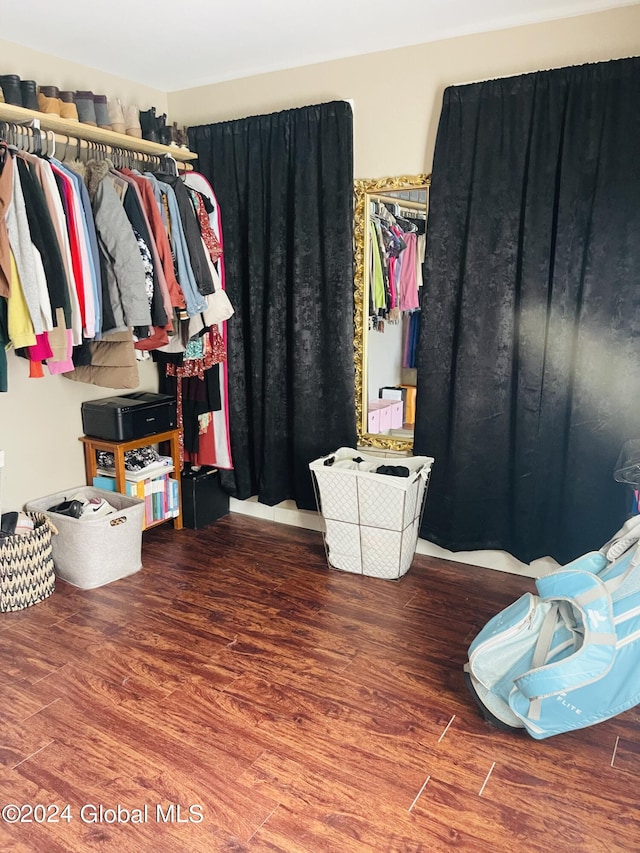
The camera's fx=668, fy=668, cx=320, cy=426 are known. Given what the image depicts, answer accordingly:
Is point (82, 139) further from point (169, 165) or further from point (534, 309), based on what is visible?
point (534, 309)

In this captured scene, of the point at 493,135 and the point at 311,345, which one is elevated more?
the point at 493,135

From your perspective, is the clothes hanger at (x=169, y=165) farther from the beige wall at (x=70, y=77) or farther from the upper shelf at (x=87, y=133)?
the beige wall at (x=70, y=77)

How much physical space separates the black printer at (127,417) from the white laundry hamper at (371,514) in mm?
936

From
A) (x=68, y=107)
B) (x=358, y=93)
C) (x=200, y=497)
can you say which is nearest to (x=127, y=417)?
(x=200, y=497)

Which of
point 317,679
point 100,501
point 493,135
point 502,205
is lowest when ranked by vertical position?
point 317,679

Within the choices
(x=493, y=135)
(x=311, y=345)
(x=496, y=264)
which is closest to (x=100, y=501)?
(x=311, y=345)

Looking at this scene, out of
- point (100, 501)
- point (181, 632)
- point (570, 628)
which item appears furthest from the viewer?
point (100, 501)

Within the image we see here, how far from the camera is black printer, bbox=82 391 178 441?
342 centimetres

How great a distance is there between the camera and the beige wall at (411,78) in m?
2.76

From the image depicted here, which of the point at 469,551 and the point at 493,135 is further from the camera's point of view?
the point at 469,551

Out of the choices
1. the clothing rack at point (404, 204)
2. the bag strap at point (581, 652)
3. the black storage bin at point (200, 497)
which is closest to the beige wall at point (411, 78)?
the clothing rack at point (404, 204)

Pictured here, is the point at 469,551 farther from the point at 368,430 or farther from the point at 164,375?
the point at 164,375

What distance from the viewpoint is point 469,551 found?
10.9 feet

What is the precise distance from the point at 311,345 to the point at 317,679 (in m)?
1.75
